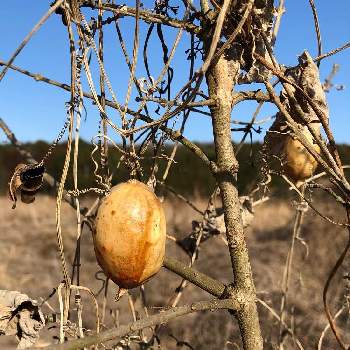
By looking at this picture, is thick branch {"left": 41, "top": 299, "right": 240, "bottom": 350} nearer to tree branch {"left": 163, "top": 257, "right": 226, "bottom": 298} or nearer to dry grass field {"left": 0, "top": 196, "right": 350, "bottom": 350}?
tree branch {"left": 163, "top": 257, "right": 226, "bottom": 298}

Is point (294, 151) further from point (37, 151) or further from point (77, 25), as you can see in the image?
point (37, 151)

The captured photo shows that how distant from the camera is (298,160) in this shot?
1.06 m

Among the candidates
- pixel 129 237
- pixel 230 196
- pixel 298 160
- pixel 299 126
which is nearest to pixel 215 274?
pixel 298 160

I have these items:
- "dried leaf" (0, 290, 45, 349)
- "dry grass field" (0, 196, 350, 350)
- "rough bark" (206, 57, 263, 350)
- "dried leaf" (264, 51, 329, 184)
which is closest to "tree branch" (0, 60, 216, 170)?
"rough bark" (206, 57, 263, 350)

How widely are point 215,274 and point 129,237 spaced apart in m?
4.38

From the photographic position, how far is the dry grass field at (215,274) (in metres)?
3.17

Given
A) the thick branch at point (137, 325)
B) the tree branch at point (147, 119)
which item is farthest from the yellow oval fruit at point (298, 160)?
the thick branch at point (137, 325)

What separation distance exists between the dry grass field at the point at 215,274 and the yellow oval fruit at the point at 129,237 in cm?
75

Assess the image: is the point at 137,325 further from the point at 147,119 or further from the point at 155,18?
the point at 155,18

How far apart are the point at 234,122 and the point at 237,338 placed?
7.02 feet

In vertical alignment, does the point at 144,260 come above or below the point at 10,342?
above

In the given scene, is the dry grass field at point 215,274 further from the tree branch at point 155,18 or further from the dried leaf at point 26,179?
the tree branch at point 155,18

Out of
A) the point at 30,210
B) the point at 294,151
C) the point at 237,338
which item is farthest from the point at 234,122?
the point at 30,210

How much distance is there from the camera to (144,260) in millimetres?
705
